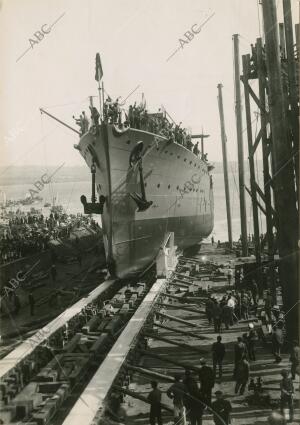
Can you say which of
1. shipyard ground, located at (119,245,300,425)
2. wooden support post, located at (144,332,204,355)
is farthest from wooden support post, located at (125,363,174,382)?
wooden support post, located at (144,332,204,355)

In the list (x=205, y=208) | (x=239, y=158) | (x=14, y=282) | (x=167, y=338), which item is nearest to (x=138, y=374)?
(x=167, y=338)

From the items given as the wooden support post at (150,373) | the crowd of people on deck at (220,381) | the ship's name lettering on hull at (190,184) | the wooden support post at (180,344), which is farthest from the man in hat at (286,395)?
the ship's name lettering on hull at (190,184)

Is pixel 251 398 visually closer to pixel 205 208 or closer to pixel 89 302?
pixel 89 302

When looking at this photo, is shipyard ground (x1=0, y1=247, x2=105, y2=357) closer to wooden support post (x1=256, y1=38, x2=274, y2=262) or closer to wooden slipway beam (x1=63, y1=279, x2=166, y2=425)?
wooden slipway beam (x1=63, y1=279, x2=166, y2=425)

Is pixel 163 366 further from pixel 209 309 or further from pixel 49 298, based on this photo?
pixel 49 298

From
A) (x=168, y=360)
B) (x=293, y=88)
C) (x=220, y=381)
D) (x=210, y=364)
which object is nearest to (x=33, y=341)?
(x=168, y=360)

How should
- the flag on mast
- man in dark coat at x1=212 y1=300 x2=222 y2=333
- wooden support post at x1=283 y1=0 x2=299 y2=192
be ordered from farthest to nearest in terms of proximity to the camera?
the flag on mast < man in dark coat at x1=212 y1=300 x2=222 y2=333 < wooden support post at x1=283 y1=0 x2=299 y2=192
